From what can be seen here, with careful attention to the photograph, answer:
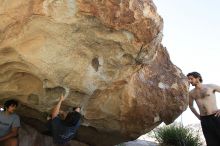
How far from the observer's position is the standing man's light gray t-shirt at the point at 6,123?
20.1 feet

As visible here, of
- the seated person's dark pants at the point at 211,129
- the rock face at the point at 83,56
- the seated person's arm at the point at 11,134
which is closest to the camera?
the rock face at the point at 83,56

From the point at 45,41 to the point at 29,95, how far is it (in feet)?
5.11

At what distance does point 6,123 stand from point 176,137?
5962 mm

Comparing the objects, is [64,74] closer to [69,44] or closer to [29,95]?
[69,44]

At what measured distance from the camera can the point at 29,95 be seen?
261 inches

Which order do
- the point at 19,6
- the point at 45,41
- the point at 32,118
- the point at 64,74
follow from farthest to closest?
the point at 32,118, the point at 64,74, the point at 45,41, the point at 19,6

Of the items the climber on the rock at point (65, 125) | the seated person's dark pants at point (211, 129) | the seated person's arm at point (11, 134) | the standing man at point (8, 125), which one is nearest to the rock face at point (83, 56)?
the standing man at point (8, 125)

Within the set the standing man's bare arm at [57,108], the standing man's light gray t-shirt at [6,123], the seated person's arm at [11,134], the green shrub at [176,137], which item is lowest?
the green shrub at [176,137]

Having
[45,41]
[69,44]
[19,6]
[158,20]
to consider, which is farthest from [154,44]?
[19,6]

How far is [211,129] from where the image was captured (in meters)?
6.77

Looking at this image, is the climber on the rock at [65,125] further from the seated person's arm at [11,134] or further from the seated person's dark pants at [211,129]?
the seated person's dark pants at [211,129]

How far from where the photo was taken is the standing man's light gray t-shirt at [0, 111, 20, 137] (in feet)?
20.1

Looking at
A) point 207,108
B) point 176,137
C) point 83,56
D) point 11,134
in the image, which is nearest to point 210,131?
point 207,108

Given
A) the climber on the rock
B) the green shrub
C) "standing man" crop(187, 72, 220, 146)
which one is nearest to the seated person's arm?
the climber on the rock
